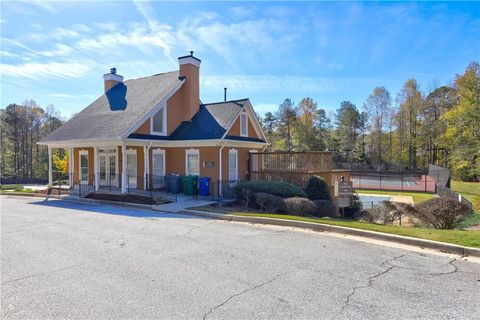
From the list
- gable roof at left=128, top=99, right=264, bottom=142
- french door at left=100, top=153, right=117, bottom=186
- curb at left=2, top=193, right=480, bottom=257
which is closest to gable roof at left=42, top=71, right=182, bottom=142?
gable roof at left=128, top=99, right=264, bottom=142

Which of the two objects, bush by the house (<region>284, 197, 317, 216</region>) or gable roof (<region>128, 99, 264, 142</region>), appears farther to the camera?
gable roof (<region>128, 99, 264, 142</region>)

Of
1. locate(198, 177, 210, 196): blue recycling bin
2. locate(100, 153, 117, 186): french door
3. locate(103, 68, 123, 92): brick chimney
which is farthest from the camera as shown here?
locate(103, 68, 123, 92): brick chimney

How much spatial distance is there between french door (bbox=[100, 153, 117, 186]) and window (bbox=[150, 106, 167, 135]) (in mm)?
3022

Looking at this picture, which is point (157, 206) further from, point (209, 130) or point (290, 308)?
point (290, 308)

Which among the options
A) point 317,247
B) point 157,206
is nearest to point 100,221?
point 157,206

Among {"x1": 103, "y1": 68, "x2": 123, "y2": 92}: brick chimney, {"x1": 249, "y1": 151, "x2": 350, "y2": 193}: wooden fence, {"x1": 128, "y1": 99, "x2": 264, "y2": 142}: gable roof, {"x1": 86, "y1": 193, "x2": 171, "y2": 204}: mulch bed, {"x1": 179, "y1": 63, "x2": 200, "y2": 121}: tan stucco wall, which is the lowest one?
{"x1": 86, "y1": 193, "x2": 171, "y2": 204}: mulch bed

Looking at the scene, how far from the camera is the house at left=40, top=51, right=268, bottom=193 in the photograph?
57.8 feet

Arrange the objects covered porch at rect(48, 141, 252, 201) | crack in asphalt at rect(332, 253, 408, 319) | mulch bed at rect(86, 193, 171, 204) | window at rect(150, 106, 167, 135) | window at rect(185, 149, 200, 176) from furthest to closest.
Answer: window at rect(150, 106, 167, 135)
window at rect(185, 149, 200, 176)
covered porch at rect(48, 141, 252, 201)
mulch bed at rect(86, 193, 171, 204)
crack in asphalt at rect(332, 253, 408, 319)

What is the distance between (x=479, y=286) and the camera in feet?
15.9

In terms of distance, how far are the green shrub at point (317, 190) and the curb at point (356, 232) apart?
5.55 meters

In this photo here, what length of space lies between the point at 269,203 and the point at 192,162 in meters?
7.29

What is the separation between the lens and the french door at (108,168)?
19578mm

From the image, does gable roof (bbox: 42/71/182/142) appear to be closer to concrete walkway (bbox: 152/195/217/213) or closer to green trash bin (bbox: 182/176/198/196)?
green trash bin (bbox: 182/176/198/196)

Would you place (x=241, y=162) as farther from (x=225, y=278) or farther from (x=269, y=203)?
(x=225, y=278)
